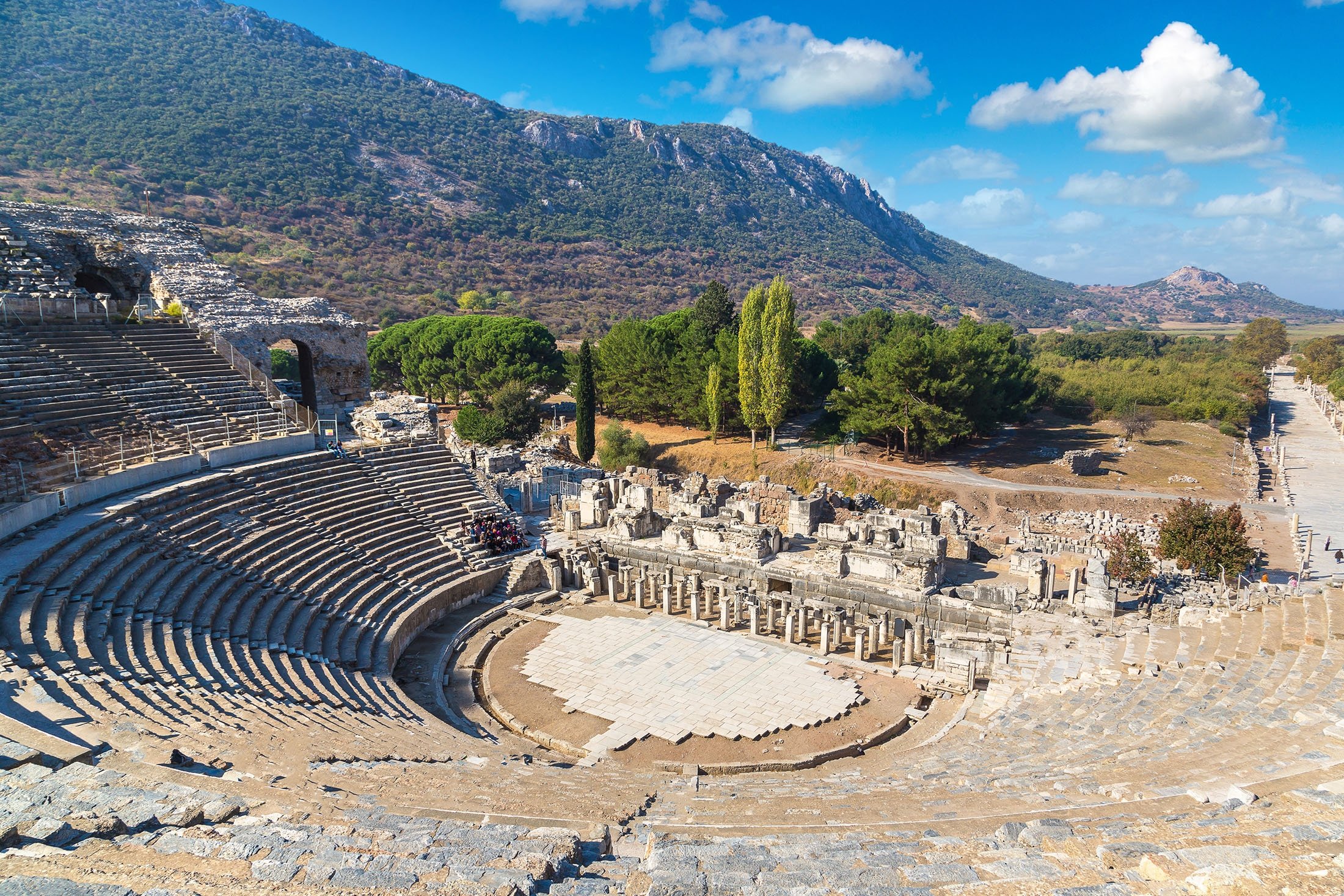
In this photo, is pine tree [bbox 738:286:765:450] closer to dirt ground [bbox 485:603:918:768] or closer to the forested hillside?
dirt ground [bbox 485:603:918:768]

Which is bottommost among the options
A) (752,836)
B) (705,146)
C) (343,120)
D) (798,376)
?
(752,836)

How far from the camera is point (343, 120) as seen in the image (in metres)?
126

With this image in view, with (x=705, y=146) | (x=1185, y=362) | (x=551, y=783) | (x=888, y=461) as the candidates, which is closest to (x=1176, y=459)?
(x=888, y=461)

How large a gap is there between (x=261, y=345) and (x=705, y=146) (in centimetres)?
16426

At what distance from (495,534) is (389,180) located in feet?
369

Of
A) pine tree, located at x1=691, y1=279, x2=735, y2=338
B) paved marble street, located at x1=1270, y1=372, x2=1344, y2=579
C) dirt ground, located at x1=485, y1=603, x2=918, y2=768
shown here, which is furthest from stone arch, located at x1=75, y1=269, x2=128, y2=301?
paved marble street, located at x1=1270, y1=372, x2=1344, y2=579

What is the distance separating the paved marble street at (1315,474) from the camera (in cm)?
2966

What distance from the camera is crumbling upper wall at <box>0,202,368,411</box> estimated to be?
29.1m

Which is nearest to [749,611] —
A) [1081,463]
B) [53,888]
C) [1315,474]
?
[53,888]

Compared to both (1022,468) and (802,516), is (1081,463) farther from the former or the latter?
(802,516)

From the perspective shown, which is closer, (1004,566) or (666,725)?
(666,725)

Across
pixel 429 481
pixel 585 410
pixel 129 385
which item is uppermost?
pixel 129 385

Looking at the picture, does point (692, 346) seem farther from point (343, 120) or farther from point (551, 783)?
point (343, 120)

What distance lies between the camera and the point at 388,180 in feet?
390
